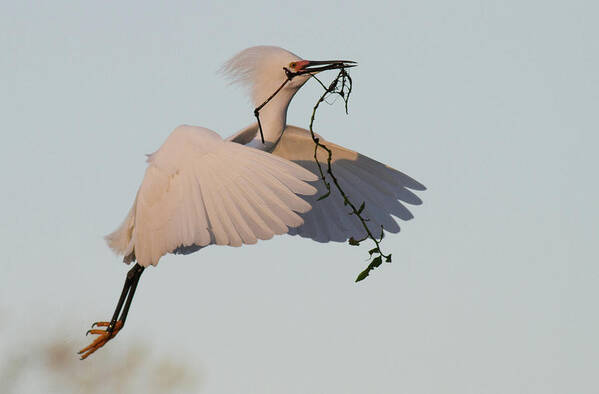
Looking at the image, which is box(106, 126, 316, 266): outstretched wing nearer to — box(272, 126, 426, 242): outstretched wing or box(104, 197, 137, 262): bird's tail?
box(104, 197, 137, 262): bird's tail

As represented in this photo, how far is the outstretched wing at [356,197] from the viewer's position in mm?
10375

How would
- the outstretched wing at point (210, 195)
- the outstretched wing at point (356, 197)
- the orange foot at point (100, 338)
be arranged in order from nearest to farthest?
the outstretched wing at point (210, 195) < the orange foot at point (100, 338) < the outstretched wing at point (356, 197)

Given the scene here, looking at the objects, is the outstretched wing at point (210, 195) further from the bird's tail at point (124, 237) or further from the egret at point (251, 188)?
the bird's tail at point (124, 237)

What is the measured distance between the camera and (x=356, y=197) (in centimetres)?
1039

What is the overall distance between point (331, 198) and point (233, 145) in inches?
103

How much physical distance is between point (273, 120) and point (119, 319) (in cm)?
188

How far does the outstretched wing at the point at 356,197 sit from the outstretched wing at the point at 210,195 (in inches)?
86.6

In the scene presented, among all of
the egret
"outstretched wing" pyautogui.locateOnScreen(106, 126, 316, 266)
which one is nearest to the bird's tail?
the egret

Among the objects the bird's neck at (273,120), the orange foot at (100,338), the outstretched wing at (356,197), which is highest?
the bird's neck at (273,120)

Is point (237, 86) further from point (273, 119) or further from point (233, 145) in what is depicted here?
point (233, 145)

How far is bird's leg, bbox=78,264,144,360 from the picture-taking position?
9.10 m

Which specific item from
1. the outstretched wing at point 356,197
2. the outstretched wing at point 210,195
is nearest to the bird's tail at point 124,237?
the outstretched wing at point 210,195

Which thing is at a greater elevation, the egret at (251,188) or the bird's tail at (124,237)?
the egret at (251,188)

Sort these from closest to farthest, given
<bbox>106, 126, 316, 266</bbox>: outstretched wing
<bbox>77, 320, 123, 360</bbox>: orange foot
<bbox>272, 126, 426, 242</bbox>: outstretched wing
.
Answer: <bbox>106, 126, 316, 266</bbox>: outstretched wing → <bbox>77, 320, 123, 360</bbox>: orange foot → <bbox>272, 126, 426, 242</bbox>: outstretched wing
